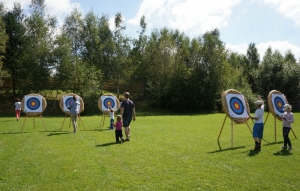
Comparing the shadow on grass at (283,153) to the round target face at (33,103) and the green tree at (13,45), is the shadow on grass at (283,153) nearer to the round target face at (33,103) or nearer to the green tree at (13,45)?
the round target face at (33,103)

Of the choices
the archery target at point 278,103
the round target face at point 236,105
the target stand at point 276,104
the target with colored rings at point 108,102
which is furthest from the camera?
the target with colored rings at point 108,102

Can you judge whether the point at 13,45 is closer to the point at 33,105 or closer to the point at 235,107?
the point at 33,105

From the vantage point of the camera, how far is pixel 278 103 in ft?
39.8

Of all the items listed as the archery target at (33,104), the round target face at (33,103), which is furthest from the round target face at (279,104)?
the round target face at (33,103)

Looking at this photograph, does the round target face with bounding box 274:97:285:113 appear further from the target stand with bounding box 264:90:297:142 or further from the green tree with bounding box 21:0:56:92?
the green tree with bounding box 21:0:56:92

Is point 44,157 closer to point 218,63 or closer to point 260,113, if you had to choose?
point 260,113

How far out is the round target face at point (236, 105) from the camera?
10.8 meters

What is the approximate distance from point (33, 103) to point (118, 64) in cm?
1977

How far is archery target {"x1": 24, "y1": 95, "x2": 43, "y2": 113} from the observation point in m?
15.7

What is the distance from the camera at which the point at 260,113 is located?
8.76 meters

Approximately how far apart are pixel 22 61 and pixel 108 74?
10934 millimetres

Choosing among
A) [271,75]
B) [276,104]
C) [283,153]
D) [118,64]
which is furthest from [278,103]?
[271,75]

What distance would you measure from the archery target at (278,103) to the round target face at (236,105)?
1909 mm

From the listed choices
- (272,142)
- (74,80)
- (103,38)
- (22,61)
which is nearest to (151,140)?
(272,142)
